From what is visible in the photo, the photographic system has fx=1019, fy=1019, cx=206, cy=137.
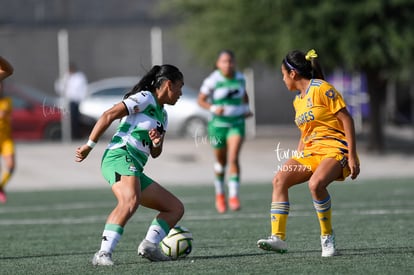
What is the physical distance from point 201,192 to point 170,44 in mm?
12158

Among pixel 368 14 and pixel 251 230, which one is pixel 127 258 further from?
pixel 368 14

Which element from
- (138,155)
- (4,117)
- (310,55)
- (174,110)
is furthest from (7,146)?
(174,110)

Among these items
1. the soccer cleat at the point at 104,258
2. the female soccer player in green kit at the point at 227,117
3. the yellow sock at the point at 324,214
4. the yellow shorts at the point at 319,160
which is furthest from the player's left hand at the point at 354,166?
the female soccer player in green kit at the point at 227,117

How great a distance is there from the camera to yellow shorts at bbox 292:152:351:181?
865cm

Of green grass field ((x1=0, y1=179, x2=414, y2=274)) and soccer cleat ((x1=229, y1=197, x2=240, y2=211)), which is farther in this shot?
soccer cleat ((x1=229, y1=197, x2=240, y2=211))

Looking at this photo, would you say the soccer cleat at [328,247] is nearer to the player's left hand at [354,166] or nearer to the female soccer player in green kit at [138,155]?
the player's left hand at [354,166]

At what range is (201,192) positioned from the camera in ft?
61.5

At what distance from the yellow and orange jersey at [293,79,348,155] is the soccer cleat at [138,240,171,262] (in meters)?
1.54

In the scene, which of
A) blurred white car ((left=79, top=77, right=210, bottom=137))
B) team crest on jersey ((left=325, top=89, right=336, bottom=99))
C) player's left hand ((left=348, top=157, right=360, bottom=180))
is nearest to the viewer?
player's left hand ((left=348, top=157, right=360, bottom=180))

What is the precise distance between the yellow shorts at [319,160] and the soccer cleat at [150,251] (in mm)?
1451

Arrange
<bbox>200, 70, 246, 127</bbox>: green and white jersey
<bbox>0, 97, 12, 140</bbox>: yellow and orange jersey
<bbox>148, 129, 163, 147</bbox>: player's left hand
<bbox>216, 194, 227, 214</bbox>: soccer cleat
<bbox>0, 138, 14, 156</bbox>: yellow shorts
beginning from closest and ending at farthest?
1. <bbox>148, 129, 163, 147</bbox>: player's left hand
2. <bbox>216, 194, 227, 214</bbox>: soccer cleat
3. <bbox>200, 70, 246, 127</bbox>: green and white jersey
4. <bbox>0, 97, 12, 140</bbox>: yellow and orange jersey
5. <bbox>0, 138, 14, 156</bbox>: yellow shorts

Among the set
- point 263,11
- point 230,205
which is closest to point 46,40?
point 263,11

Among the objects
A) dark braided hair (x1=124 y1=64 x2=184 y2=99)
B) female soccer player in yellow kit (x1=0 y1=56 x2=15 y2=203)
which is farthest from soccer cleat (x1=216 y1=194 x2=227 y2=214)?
dark braided hair (x1=124 y1=64 x2=184 y2=99)

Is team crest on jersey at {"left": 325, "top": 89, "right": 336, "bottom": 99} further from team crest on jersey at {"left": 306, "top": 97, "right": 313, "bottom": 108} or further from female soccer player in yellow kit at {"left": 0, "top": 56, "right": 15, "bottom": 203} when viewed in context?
female soccer player in yellow kit at {"left": 0, "top": 56, "right": 15, "bottom": 203}
